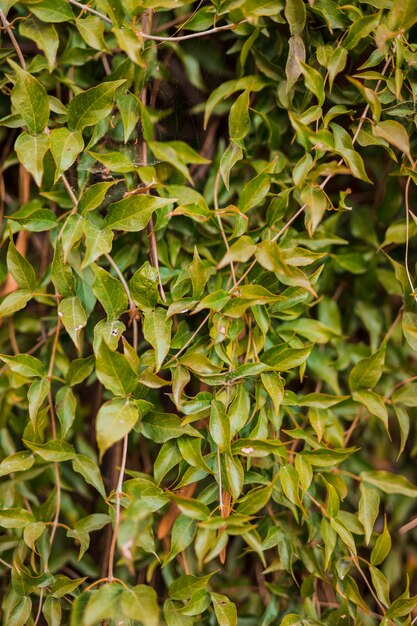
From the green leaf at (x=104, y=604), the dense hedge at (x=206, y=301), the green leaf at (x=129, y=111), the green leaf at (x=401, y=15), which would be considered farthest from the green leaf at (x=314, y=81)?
the green leaf at (x=104, y=604)

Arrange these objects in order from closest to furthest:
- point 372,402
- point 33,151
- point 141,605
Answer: point 141,605
point 33,151
point 372,402

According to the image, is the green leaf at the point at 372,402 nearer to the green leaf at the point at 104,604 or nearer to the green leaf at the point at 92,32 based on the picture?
the green leaf at the point at 104,604

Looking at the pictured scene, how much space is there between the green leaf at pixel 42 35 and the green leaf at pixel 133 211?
0.78ft

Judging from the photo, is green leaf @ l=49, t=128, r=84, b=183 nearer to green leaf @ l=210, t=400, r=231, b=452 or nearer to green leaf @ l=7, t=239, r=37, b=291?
green leaf @ l=7, t=239, r=37, b=291

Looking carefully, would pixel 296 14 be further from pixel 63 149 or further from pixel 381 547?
pixel 381 547

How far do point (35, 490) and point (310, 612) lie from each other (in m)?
0.49

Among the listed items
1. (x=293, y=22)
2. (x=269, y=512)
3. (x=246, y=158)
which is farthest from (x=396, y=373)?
(x=293, y=22)

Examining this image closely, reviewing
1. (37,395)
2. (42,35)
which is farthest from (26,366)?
(42,35)

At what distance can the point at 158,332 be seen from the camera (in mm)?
689

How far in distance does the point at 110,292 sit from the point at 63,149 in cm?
19

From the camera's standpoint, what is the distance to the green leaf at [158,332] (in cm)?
68

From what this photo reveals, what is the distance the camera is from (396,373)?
94 cm

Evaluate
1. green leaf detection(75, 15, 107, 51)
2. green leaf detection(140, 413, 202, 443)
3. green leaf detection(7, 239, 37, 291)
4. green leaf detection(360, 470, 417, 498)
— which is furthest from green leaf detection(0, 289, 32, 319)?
green leaf detection(360, 470, 417, 498)

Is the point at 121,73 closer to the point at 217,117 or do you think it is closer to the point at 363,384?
the point at 217,117
